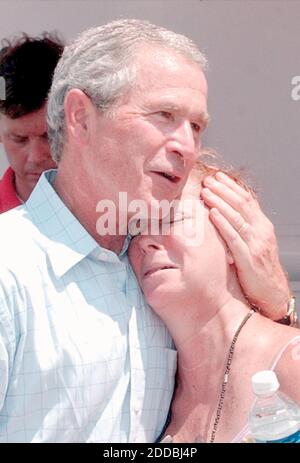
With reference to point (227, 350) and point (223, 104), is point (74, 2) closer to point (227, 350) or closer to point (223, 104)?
point (223, 104)

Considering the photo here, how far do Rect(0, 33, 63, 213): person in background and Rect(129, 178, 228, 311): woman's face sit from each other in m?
0.63

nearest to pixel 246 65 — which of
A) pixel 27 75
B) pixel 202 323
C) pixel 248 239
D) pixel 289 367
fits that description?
pixel 27 75

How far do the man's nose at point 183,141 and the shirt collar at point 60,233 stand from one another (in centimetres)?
23

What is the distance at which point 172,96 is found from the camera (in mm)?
1570

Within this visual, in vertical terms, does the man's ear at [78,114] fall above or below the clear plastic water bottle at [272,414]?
above

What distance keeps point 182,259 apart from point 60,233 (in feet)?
0.83

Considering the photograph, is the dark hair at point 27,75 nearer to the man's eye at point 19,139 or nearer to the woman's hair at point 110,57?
the man's eye at point 19,139

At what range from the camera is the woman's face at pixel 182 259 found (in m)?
1.67

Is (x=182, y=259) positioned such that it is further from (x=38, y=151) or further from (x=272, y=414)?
(x=38, y=151)

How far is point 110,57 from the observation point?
5.18 feet

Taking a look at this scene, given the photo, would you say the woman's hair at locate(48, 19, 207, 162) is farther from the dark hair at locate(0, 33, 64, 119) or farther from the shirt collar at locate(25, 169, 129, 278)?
the dark hair at locate(0, 33, 64, 119)

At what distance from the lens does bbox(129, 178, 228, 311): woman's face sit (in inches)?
65.6

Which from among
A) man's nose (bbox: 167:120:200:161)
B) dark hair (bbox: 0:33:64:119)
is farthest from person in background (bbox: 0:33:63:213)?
man's nose (bbox: 167:120:200:161)

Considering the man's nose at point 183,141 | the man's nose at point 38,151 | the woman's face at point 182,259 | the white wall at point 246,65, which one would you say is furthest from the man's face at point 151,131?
the white wall at point 246,65
